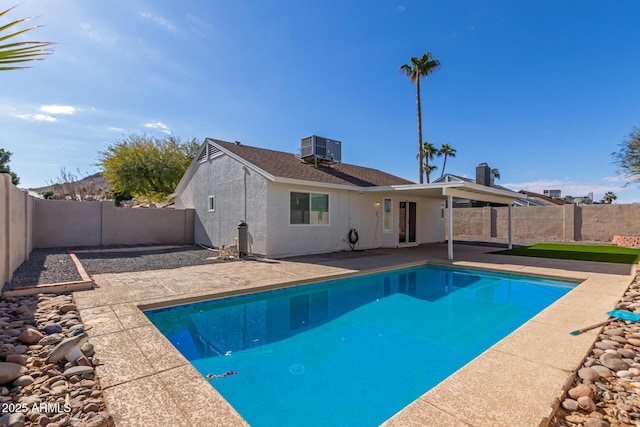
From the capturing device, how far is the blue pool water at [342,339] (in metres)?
3.09

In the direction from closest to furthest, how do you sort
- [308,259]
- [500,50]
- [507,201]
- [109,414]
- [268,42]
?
[109,414] < [308,259] < [268,42] < [500,50] < [507,201]

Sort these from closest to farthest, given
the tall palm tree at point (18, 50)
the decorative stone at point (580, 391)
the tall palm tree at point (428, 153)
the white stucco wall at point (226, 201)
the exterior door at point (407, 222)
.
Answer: the tall palm tree at point (18, 50), the decorative stone at point (580, 391), the white stucco wall at point (226, 201), the exterior door at point (407, 222), the tall palm tree at point (428, 153)

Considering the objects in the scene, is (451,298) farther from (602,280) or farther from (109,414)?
(109,414)

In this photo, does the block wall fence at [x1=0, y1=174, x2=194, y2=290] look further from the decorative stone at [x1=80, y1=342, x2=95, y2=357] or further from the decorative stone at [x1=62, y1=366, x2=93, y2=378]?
the decorative stone at [x1=62, y1=366, x2=93, y2=378]

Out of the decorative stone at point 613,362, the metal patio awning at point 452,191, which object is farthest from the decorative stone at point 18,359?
the metal patio awning at point 452,191

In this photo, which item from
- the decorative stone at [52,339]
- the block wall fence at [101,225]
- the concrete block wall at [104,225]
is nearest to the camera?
the decorative stone at [52,339]

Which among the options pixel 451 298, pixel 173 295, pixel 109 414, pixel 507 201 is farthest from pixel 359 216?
pixel 109 414

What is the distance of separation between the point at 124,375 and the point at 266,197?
7814 mm

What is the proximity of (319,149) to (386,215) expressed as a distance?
4536 millimetres

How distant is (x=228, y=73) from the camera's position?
11.8 m

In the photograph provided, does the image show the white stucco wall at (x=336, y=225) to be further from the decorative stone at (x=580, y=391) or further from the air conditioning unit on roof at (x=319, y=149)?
the decorative stone at (x=580, y=391)

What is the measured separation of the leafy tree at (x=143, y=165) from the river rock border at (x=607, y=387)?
25.5 meters

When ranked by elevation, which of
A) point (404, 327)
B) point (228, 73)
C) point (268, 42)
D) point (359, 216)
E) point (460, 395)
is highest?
point (268, 42)

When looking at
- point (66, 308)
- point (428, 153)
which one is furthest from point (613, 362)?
point (428, 153)
